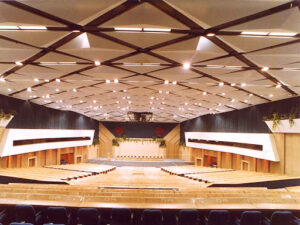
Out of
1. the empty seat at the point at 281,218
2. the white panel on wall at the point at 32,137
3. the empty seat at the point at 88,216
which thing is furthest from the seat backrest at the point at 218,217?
the white panel on wall at the point at 32,137

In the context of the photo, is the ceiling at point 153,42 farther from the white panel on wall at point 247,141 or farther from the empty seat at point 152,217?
the white panel on wall at point 247,141

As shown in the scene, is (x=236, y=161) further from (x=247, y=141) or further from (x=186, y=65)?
(x=186, y=65)

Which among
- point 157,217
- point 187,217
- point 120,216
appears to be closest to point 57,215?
point 120,216

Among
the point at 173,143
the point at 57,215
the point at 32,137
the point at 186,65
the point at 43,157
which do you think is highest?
the point at 186,65

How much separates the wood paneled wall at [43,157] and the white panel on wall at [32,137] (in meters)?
1.24

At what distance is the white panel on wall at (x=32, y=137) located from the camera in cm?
1423

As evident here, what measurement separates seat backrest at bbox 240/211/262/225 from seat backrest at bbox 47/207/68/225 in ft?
13.8

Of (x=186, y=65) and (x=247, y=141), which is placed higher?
(x=186, y=65)

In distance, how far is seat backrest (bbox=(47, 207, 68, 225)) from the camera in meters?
5.20

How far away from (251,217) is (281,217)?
0.71m

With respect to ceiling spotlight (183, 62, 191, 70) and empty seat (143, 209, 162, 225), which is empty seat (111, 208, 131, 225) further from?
ceiling spotlight (183, 62, 191, 70)

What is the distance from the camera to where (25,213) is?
530 centimetres

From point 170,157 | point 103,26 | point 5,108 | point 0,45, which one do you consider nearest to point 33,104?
point 5,108

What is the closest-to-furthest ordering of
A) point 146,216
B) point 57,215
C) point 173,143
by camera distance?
1. point 146,216
2. point 57,215
3. point 173,143
